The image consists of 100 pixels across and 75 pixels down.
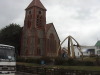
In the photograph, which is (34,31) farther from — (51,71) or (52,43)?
(51,71)

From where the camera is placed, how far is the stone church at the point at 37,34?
73.2 m

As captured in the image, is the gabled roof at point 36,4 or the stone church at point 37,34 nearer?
the stone church at point 37,34

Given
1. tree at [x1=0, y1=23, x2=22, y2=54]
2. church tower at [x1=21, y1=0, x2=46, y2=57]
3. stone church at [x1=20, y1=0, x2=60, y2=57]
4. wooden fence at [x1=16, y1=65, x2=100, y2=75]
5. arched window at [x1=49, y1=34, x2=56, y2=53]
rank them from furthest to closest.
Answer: arched window at [x1=49, y1=34, x2=56, y2=53] → tree at [x1=0, y1=23, x2=22, y2=54] → stone church at [x1=20, y1=0, x2=60, y2=57] → church tower at [x1=21, y1=0, x2=46, y2=57] → wooden fence at [x1=16, y1=65, x2=100, y2=75]

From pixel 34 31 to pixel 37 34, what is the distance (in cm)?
149

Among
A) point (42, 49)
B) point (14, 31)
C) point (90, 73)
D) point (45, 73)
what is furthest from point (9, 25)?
point (90, 73)

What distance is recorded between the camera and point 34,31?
241ft

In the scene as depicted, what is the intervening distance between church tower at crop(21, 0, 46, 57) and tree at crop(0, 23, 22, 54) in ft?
7.46

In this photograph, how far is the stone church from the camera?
73.2 meters

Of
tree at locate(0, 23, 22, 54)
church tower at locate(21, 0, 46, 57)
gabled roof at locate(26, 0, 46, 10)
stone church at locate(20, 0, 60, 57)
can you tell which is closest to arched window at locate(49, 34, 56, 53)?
stone church at locate(20, 0, 60, 57)

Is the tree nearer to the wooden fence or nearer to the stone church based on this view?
the stone church

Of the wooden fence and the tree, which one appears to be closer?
the wooden fence

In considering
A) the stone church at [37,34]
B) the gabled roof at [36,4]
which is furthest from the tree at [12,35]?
the gabled roof at [36,4]

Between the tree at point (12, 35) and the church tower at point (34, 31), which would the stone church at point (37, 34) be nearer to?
the church tower at point (34, 31)

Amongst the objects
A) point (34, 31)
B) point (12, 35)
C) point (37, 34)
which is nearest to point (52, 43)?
point (37, 34)
